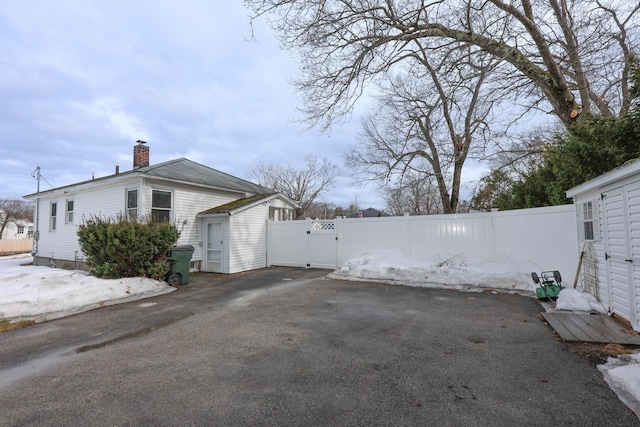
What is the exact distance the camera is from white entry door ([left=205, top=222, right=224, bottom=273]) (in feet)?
36.6

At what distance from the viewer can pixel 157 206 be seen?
1016 centimetres

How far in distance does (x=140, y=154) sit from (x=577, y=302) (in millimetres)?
14565

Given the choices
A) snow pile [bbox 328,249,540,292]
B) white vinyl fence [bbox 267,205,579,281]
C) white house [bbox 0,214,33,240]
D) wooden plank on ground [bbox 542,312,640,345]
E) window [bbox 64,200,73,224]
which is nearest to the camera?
wooden plank on ground [bbox 542,312,640,345]

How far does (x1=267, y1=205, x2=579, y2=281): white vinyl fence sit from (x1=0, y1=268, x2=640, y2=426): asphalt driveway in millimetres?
2452

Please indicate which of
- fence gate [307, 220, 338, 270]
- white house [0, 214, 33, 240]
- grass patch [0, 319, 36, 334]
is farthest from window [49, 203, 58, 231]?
white house [0, 214, 33, 240]

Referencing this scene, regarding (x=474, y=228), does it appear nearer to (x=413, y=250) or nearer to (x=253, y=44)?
(x=413, y=250)

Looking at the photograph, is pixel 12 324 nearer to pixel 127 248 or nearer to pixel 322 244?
pixel 127 248

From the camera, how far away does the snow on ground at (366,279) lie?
18.8 feet

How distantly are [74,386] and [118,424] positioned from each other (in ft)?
3.78

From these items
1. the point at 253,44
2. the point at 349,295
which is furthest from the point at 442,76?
the point at 349,295

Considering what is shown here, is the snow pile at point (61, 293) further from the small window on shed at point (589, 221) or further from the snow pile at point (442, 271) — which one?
the small window on shed at point (589, 221)

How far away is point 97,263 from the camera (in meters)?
8.11

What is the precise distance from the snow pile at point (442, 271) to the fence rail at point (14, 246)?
33.1m

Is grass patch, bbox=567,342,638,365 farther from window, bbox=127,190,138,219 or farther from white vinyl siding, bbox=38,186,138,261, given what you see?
white vinyl siding, bbox=38,186,138,261
